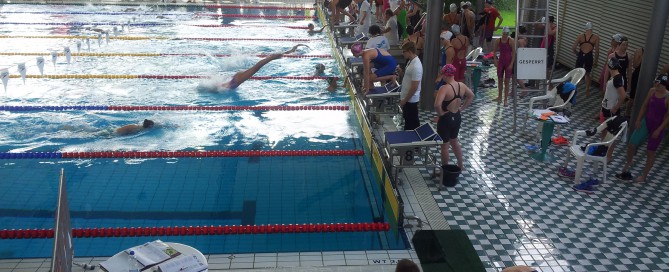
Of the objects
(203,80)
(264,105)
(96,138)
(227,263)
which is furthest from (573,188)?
(203,80)

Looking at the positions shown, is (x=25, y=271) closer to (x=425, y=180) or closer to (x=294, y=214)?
(x=294, y=214)

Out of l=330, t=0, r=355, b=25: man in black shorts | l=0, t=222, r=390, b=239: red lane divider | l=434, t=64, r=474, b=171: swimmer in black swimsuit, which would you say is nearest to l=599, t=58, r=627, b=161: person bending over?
l=434, t=64, r=474, b=171: swimmer in black swimsuit

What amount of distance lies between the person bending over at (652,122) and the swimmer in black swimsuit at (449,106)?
1.85 metres

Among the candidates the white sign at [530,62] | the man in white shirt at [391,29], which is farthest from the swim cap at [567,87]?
the man in white shirt at [391,29]

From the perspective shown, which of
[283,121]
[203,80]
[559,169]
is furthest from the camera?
[203,80]

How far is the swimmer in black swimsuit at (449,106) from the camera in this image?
554 cm

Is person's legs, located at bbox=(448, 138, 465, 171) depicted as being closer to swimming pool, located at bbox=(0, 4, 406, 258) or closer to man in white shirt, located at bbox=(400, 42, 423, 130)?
man in white shirt, located at bbox=(400, 42, 423, 130)

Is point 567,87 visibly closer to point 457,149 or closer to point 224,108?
point 457,149

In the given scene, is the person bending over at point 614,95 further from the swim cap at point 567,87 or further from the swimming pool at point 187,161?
the swimming pool at point 187,161

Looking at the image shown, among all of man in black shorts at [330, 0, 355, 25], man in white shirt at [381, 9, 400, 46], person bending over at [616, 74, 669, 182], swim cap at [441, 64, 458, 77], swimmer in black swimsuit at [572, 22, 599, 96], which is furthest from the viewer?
man in black shorts at [330, 0, 355, 25]

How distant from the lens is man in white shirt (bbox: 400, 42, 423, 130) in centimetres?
601

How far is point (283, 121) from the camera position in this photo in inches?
316

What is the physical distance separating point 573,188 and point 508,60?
3018 millimetres

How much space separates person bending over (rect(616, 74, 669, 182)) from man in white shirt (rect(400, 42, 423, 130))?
7.59ft
